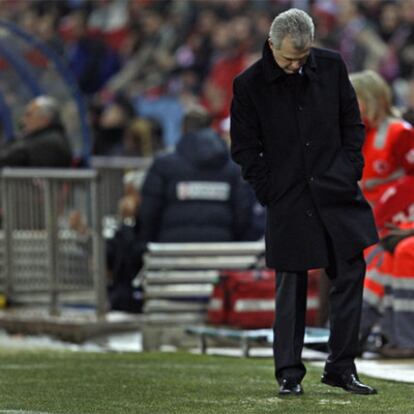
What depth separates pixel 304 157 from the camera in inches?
341

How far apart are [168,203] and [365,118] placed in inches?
141

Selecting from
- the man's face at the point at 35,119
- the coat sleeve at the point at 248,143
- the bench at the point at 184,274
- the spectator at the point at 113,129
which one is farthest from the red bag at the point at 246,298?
the spectator at the point at 113,129

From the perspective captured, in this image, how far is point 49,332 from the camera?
15.1m

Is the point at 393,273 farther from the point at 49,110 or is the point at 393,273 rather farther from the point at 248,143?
the point at 49,110

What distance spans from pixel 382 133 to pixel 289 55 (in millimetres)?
3123

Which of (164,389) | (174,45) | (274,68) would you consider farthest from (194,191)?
(174,45)

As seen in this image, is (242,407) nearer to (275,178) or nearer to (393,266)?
(275,178)

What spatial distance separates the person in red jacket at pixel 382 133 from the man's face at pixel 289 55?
285 cm

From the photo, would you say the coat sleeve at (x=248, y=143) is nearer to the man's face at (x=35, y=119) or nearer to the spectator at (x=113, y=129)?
the man's face at (x=35, y=119)

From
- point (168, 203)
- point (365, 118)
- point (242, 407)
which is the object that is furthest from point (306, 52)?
point (168, 203)

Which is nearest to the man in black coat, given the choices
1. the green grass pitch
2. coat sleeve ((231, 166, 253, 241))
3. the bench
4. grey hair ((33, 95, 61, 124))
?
the green grass pitch

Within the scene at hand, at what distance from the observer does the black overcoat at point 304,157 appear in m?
8.66

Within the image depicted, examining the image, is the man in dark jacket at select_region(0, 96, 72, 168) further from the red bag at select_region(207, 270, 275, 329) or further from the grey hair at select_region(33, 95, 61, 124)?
the red bag at select_region(207, 270, 275, 329)

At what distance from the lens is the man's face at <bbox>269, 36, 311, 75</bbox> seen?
8463 mm
